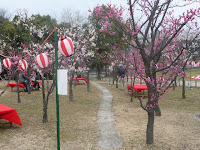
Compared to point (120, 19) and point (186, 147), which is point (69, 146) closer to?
point (186, 147)

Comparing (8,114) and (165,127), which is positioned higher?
(8,114)

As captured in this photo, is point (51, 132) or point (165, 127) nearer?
point (51, 132)

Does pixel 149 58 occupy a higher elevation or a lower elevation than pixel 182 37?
lower

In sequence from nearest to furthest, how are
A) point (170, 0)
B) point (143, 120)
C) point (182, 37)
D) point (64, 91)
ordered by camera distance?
point (64, 91), point (170, 0), point (143, 120), point (182, 37)

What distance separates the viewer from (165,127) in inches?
218

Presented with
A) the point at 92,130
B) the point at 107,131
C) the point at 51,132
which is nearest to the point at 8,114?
the point at 51,132

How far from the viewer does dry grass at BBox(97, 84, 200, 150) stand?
14.2 ft

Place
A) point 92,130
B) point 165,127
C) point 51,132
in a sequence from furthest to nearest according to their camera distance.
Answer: point 165,127
point 92,130
point 51,132

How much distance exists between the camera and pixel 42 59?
16.5 ft

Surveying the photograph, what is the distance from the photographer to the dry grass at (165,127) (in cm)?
432

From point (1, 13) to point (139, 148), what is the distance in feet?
107

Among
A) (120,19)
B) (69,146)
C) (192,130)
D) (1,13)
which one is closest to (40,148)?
(69,146)

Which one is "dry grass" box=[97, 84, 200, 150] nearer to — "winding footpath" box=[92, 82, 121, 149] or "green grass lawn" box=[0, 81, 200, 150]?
"green grass lawn" box=[0, 81, 200, 150]

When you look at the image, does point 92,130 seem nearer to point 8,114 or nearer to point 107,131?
point 107,131
